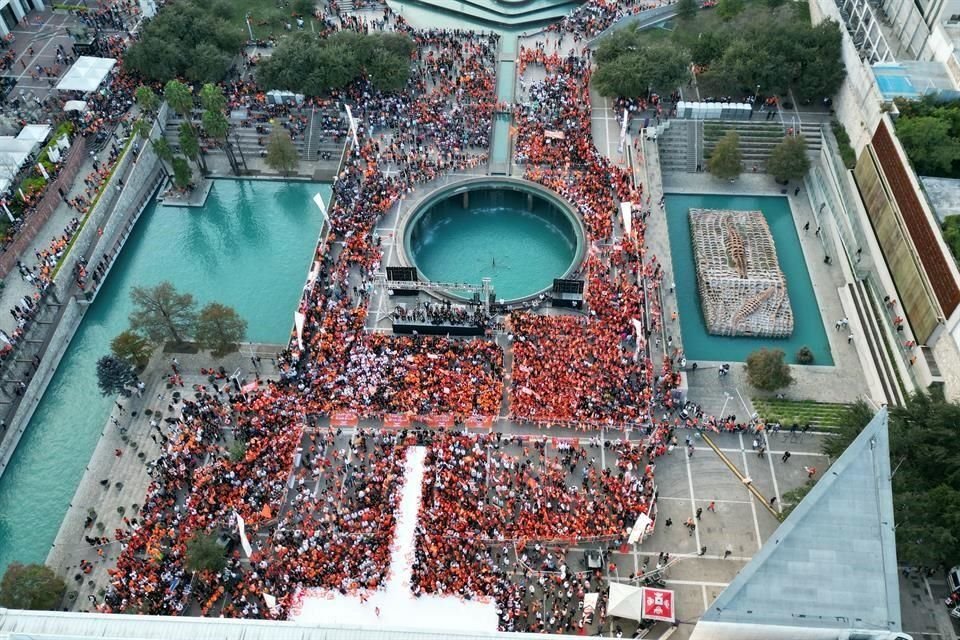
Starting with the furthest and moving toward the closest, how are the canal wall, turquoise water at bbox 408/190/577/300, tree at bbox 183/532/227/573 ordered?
turquoise water at bbox 408/190/577/300, the canal wall, tree at bbox 183/532/227/573

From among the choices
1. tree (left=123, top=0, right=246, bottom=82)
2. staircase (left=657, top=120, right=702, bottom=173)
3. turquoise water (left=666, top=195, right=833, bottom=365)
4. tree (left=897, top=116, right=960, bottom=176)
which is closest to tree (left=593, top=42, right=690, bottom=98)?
staircase (left=657, top=120, right=702, bottom=173)

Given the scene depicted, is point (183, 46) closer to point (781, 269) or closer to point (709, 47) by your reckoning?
point (709, 47)

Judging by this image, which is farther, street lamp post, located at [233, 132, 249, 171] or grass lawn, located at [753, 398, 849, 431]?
street lamp post, located at [233, 132, 249, 171]

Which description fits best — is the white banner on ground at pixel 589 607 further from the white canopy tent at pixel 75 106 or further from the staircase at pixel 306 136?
the white canopy tent at pixel 75 106

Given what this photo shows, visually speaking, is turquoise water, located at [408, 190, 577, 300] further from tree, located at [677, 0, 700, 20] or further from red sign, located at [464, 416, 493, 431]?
tree, located at [677, 0, 700, 20]

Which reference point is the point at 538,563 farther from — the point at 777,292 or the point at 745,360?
the point at 777,292

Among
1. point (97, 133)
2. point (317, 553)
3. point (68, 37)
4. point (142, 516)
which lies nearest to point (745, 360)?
point (317, 553)
